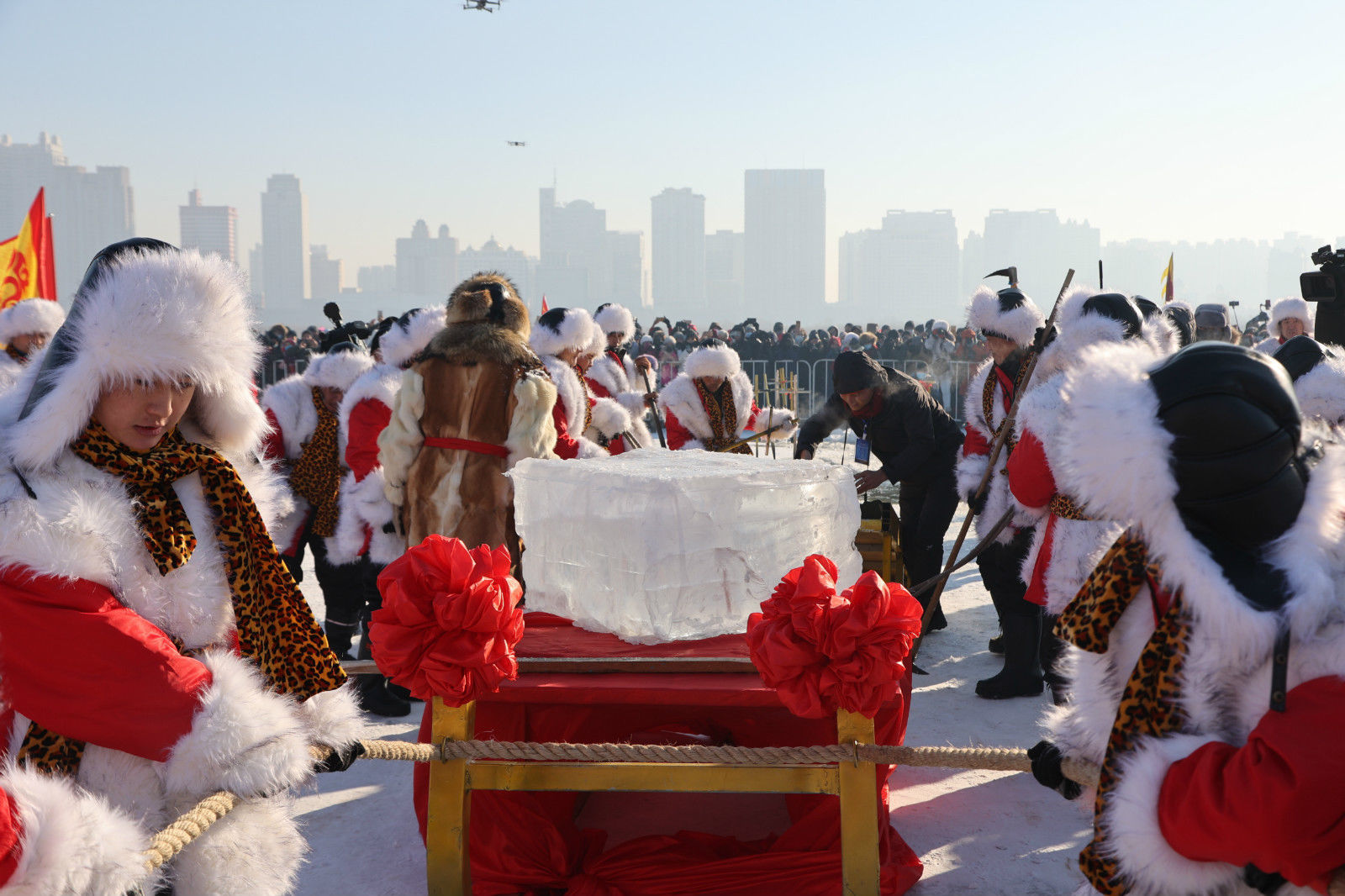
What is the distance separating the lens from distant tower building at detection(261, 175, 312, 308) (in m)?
174

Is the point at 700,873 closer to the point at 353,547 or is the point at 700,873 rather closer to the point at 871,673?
the point at 871,673

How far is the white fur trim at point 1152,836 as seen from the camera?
57.0 inches

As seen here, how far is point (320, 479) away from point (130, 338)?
3782 mm

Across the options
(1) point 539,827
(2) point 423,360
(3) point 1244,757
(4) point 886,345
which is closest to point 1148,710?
(3) point 1244,757

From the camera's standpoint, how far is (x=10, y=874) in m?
1.36

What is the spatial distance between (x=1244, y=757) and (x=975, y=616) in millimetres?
5387

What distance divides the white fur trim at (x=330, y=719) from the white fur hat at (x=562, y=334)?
458 centimetres

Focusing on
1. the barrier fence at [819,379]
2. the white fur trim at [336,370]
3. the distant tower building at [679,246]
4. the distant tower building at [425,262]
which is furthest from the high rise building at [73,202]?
the white fur trim at [336,370]

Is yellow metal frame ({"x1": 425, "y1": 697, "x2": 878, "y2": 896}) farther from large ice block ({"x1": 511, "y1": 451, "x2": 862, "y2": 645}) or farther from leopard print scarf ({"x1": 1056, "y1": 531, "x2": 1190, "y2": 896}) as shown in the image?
leopard print scarf ({"x1": 1056, "y1": 531, "x2": 1190, "y2": 896})

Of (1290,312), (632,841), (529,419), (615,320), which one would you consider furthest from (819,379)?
(632,841)

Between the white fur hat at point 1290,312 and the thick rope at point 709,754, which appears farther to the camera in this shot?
the white fur hat at point 1290,312

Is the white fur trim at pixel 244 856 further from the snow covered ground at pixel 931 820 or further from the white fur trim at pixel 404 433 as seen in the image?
the white fur trim at pixel 404 433

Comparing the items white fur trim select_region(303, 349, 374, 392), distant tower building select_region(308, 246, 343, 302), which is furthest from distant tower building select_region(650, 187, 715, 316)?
white fur trim select_region(303, 349, 374, 392)

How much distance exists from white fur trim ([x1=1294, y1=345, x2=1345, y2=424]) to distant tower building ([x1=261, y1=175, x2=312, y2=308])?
602 ft
